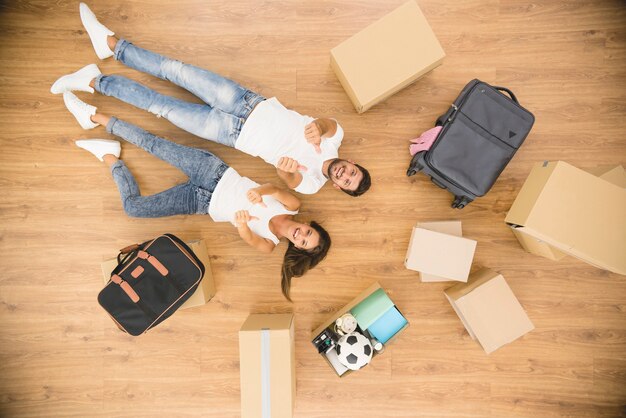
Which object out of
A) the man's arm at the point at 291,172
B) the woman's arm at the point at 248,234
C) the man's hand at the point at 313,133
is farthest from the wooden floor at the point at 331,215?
the man's hand at the point at 313,133

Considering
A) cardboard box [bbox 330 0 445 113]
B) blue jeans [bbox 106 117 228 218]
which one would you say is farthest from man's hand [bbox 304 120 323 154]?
blue jeans [bbox 106 117 228 218]

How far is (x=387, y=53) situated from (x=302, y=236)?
97 cm

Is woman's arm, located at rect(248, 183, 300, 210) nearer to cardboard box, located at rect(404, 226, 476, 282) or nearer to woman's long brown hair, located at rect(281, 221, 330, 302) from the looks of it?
woman's long brown hair, located at rect(281, 221, 330, 302)

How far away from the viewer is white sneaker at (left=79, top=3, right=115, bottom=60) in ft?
6.36

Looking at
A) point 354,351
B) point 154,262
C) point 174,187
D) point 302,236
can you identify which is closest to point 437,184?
point 302,236

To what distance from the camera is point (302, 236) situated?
5.49ft

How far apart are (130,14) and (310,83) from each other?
1.09 m

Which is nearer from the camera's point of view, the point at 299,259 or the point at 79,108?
the point at 299,259

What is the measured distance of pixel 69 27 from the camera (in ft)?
6.62

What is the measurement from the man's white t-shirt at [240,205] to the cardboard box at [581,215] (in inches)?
46.1

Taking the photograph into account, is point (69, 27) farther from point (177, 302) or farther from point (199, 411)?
point (199, 411)

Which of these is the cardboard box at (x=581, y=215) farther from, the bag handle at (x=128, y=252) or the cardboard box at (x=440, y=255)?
the bag handle at (x=128, y=252)

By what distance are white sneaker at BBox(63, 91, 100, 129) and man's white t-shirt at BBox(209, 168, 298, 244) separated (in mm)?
858

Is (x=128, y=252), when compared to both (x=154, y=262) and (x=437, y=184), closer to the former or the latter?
(x=154, y=262)
